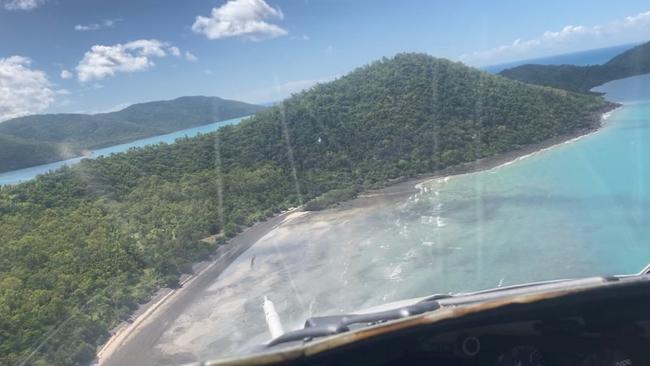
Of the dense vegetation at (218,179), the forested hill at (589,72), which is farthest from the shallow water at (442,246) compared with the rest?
the forested hill at (589,72)

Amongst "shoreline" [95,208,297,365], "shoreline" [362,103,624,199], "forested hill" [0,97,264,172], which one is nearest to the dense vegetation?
"shoreline" [95,208,297,365]

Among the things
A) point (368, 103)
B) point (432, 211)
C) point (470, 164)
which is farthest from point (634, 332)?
point (368, 103)

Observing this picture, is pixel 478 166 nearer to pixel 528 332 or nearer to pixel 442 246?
pixel 442 246

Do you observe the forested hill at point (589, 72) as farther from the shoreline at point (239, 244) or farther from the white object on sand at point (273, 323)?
the white object on sand at point (273, 323)

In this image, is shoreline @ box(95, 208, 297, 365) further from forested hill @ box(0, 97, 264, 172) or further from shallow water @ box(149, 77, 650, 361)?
forested hill @ box(0, 97, 264, 172)

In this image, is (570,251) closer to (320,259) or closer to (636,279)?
(320,259)

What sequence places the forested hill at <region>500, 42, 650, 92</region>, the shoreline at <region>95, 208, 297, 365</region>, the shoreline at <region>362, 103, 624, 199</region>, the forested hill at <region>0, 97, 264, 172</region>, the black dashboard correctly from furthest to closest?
the forested hill at <region>500, 42, 650, 92</region>
the forested hill at <region>0, 97, 264, 172</region>
the shoreline at <region>362, 103, 624, 199</region>
the shoreline at <region>95, 208, 297, 365</region>
the black dashboard
